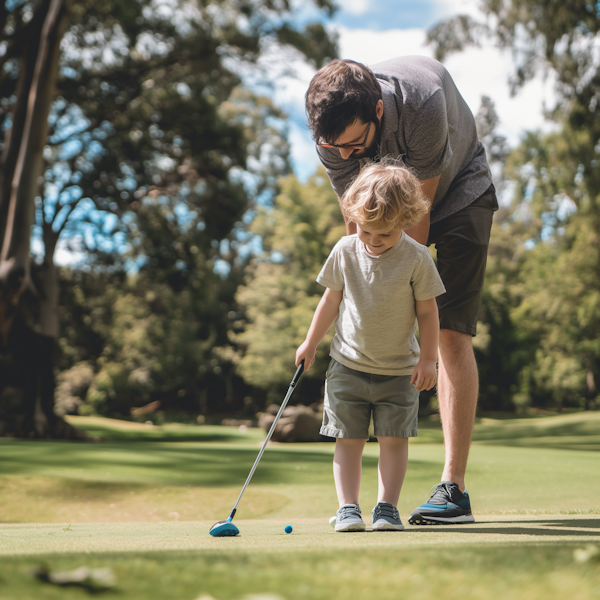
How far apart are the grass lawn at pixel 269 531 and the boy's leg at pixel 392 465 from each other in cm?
17

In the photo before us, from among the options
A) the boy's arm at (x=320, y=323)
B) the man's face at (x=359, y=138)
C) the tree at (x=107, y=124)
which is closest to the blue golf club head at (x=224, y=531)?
the boy's arm at (x=320, y=323)

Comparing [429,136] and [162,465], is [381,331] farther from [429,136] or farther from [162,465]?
[162,465]

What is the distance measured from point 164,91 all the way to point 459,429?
1499cm

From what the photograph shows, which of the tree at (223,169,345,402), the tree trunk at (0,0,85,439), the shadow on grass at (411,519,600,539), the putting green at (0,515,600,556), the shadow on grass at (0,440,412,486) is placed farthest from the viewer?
the tree at (223,169,345,402)

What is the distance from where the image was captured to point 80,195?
17.1 meters

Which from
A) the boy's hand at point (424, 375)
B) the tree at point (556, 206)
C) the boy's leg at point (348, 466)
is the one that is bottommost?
the boy's leg at point (348, 466)

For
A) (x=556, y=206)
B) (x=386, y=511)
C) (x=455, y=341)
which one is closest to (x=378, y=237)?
(x=455, y=341)

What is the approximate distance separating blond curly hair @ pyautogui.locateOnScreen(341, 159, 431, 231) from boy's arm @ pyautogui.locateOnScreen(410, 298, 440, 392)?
350 millimetres

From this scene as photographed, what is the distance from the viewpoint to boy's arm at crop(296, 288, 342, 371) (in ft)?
9.14

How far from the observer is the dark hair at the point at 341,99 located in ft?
8.63

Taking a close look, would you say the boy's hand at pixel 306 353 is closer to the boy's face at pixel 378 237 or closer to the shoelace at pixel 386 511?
the boy's face at pixel 378 237

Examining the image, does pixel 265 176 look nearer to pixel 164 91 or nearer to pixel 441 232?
pixel 164 91

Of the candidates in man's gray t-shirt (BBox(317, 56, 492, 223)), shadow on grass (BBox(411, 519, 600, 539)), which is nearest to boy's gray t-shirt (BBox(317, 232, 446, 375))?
man's gray t-shirt (BBox(317, 56, 492, 223))

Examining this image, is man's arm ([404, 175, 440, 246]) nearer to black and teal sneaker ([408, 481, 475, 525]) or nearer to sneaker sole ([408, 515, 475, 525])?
black and teal sneaker ([408, 481, 475, 525])
